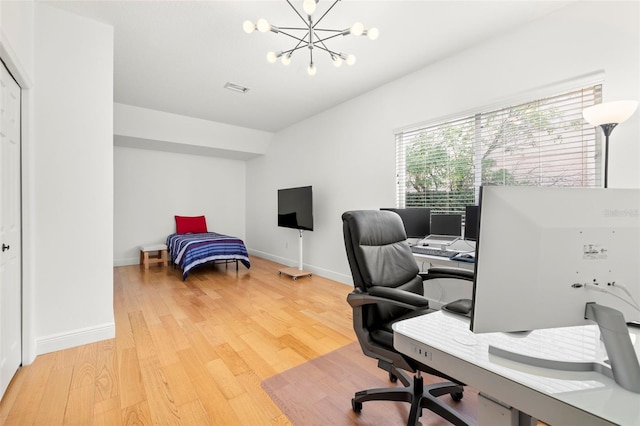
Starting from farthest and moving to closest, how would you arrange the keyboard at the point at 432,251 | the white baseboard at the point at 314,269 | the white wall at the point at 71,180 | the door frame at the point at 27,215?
the white baseboard at the point at 314,269
the keyboard at the point at 432,251
the white wall at the point at 71,180
the door frame at the point at 27,215

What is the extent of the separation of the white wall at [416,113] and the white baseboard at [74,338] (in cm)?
283

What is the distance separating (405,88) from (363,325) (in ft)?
9.89

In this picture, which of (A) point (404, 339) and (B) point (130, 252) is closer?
(A) point (404, 339)

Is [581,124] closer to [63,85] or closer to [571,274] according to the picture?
[571,274]

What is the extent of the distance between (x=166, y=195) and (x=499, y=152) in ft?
19.5

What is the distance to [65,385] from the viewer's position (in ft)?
5.98

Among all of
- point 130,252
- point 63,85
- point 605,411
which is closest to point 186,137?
point 130,252

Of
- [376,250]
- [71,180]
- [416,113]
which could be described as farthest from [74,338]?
[416,113]

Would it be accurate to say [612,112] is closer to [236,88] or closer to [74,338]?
[236,88]

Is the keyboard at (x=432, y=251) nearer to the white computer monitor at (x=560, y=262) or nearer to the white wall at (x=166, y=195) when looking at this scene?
the white computer monitor at (x=560, y=262)

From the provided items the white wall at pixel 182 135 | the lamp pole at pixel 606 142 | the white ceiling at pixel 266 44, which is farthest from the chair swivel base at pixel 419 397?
the white wall at pixel 182 135

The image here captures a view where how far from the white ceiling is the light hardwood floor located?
2768 mm

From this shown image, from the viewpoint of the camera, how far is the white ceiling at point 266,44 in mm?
2287

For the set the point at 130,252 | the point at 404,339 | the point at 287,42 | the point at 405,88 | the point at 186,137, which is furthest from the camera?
the point at 130,252
